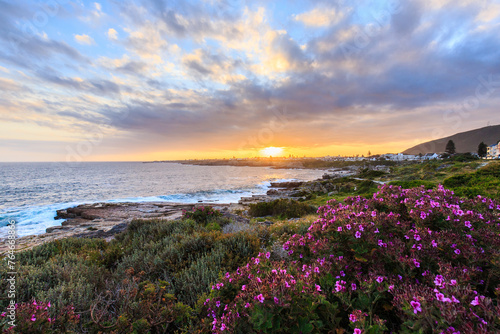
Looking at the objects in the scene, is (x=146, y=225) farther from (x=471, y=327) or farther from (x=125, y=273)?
(x=471, y=327)

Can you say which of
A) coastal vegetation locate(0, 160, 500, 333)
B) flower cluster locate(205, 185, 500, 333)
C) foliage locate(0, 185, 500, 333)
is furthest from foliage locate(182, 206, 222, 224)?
flower cluster locate(205, 185, 500, 333)

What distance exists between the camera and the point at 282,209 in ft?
55.2

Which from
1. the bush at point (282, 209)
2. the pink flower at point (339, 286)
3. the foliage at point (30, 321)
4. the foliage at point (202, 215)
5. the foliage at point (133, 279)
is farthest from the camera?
the bush at point (282, 209)

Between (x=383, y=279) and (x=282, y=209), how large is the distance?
14937mm

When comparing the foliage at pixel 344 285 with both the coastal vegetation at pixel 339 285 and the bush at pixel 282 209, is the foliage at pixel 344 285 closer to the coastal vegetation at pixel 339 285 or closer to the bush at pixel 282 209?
the coastal vegetation at pixel 339 285

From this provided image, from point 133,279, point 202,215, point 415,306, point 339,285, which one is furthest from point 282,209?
point 415,306

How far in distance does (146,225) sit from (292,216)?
10.4 meters

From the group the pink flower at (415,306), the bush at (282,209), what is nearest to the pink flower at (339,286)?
the pink flower at (415,306)

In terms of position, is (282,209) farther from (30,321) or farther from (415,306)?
(30,321)

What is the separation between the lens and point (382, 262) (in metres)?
2.42

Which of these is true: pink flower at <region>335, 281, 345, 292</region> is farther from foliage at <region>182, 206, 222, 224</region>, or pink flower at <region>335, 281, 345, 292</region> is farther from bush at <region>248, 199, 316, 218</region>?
bush at <region>248, 199, 316, 218</region>

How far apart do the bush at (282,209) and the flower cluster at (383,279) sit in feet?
41.4

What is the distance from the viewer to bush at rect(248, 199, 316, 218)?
15.8m

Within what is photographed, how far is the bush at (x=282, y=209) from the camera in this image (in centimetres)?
1582
